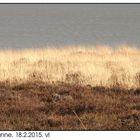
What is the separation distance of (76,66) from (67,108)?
14.5 ft

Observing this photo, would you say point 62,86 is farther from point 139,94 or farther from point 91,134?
point 91,134

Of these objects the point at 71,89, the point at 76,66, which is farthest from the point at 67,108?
the point at 76,66

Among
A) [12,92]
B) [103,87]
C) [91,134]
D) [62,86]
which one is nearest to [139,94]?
[103,87]

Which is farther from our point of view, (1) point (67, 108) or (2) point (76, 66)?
(2) point (76, 66)

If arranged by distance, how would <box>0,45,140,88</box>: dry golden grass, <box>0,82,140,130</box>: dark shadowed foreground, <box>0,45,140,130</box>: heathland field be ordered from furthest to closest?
<box>0,45,140,88</box>: dry golden grass
<box>0,45,140,130</box>: heathland field
<box>0,82,140,130</box>: dark shadowed foreground

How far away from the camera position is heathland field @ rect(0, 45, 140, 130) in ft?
27.5

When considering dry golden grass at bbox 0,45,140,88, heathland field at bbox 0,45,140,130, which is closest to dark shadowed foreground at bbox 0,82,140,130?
heathland field at bbox 0,45,140,130

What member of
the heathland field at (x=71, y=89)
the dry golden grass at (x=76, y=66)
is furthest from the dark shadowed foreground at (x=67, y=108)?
the dry golden grass at (x=76, y=66)

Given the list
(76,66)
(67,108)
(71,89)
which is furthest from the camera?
(76,66)

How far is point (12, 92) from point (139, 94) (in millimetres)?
2735

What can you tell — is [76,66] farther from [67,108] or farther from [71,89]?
[67,108]

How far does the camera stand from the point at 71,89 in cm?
1108

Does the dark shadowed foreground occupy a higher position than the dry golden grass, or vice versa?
the dry golden grass

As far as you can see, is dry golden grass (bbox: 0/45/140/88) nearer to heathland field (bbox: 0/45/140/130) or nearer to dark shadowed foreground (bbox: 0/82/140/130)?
heathland field (bbox: 0/45/140/130)
